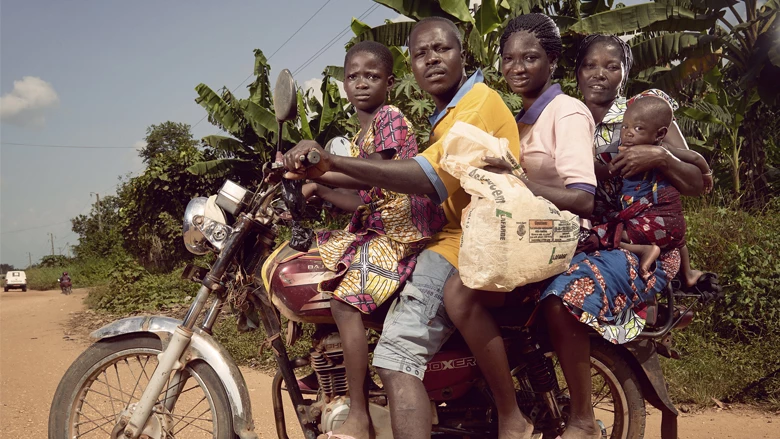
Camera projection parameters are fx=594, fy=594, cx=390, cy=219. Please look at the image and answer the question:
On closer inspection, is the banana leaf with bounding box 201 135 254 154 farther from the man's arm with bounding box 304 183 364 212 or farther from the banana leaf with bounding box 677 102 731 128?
the man's arm with bounding box 304 183 364 212

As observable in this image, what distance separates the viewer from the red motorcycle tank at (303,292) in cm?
227

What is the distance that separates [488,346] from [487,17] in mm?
7989

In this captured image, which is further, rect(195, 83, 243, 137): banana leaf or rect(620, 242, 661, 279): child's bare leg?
rect(195, 83, 243, 137): banana leaf

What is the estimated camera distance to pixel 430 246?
2.21 m

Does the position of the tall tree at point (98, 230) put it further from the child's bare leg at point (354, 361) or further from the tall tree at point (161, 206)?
the child's bare leg at point (354, 361)

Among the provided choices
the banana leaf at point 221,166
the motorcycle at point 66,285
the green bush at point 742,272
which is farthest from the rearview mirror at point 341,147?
the motorcycle at point 66,285

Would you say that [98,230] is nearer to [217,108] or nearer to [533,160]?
[217,108]

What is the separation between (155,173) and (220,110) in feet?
14.9

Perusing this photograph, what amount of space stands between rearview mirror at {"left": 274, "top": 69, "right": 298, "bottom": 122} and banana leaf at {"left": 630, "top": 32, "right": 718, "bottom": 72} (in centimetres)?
877

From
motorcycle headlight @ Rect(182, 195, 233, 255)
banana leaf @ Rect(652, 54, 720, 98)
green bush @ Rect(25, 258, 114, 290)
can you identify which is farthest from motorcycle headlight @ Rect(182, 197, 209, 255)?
green bush @ Rect(25, 258, 114, 290)

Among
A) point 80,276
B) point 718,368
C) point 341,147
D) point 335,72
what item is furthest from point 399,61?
point 80,276

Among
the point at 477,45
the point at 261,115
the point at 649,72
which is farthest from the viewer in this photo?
the point at 261,115

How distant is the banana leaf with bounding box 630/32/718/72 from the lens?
368 inches

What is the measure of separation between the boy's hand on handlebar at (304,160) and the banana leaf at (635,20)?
27.3 ft
